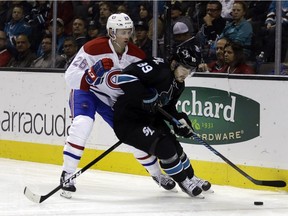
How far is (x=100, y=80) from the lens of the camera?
619cm

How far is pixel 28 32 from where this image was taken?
8406mm

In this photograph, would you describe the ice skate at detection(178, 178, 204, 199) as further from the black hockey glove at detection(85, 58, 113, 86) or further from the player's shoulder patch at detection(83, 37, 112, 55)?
the player's shoulder patch at detection(83, 37, 112, 55)

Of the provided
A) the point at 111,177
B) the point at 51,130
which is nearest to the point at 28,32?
the point at 51,130

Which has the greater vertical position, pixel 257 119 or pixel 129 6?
pixel 129 6

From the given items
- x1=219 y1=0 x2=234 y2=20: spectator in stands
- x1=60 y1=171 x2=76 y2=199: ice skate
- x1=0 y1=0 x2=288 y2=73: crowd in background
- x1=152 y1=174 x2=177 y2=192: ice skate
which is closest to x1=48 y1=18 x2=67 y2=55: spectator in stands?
x1=0 y1=0 x2=288 y2=73: crowd in background

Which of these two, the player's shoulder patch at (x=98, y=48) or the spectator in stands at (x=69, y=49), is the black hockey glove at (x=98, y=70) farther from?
the spectator in stands at (x=69, y=49)

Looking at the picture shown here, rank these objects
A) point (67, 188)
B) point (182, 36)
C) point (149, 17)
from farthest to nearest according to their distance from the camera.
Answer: point (149, 17), point (182, 36), point (67, 188)

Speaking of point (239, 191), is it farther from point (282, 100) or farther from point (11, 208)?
point (11, 208)

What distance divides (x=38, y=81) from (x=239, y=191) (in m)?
2.44

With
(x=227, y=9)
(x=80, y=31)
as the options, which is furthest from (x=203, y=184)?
(x=80, y=31)

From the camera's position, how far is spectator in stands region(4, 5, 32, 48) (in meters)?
8.43

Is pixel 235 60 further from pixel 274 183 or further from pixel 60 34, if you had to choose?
pixel 60 34

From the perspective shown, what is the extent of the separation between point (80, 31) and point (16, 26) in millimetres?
860

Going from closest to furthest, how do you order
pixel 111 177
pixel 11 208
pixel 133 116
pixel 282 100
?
pixel 11 208 < pixel 133 116 < pixel 282 100 < pixel 111 177
